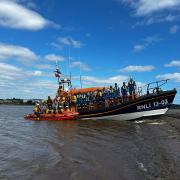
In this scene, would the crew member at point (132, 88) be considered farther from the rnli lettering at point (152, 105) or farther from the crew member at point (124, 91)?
the rnli lettering at point (152, 105)

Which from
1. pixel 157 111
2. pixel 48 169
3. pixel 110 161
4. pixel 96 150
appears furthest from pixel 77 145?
pixel 157 111

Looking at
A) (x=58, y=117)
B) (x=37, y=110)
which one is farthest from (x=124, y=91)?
(x=37, y=110)

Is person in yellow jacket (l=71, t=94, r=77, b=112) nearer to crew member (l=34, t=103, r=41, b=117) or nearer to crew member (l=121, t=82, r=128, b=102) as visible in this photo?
crew member (l=34, t=103, r=41, b=117)

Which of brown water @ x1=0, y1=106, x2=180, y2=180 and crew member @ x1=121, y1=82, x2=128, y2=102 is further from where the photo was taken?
crew member @ x1=121, y1=82, x2=128, y2=102

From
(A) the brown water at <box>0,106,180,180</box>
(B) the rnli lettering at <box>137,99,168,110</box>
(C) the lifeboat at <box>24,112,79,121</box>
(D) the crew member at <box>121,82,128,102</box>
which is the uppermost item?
(D) the crew member at <box>121,82,128,102</box>

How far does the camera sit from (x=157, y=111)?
2334 centimetres

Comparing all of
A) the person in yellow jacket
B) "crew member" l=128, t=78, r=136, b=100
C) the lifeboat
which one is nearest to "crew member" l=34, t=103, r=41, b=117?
the lifeboat

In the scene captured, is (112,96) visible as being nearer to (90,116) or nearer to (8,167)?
(90,116)

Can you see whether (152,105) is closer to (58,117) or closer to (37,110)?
(58,117)

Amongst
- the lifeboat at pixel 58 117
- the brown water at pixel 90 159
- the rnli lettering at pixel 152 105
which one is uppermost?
the rnli lettering at pixel 152 105

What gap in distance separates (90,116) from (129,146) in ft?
42.0

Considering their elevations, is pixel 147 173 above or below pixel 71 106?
below

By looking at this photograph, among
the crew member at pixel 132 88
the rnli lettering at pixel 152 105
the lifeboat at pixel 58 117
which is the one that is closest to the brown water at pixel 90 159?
the rnli lettering at pixel 152 105

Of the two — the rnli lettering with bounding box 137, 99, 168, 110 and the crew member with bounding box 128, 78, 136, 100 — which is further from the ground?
the crew member with bounding box 128, 78, 136, 100
